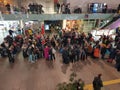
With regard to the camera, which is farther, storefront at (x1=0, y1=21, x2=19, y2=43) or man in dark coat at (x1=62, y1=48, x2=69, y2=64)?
storefront at (x1=0, y1=21, x2=19, y2=43)

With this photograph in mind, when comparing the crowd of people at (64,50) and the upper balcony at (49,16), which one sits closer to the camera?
the crowd of people at (64,50)

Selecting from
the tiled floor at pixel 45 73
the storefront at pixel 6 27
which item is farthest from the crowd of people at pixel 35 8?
the tiled floor at pixel 45 73

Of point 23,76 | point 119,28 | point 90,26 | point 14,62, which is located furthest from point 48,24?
point 23,76

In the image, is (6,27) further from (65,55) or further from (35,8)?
(65,55)

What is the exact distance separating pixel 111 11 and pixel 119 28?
2439 mm

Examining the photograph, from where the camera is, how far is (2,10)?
1502 centimetres

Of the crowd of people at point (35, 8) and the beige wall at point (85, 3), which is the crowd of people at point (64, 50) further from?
the beige wall at point (85, 3)

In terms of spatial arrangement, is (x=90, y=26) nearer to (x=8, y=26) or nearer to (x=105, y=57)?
(x=105, y=57)

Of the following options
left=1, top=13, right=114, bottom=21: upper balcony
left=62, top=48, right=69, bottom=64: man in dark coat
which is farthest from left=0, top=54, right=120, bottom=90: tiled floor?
left=1, top=13, right=114, bottom=21: upper balcony

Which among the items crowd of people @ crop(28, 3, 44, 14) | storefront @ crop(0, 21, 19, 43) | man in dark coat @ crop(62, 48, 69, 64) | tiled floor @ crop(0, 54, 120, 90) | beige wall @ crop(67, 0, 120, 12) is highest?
beige wall @ crop(67, 0, 120, 12)

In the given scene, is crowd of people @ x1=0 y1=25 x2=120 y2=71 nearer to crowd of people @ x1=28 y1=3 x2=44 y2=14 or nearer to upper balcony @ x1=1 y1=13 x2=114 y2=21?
upper balcony @ x1=1 y1=13 x2=114 y2=21

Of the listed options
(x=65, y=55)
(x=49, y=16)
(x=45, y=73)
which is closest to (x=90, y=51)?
(x=65, y=55)

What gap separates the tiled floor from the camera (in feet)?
27.7

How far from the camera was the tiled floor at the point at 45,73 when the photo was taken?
27.7 ft
